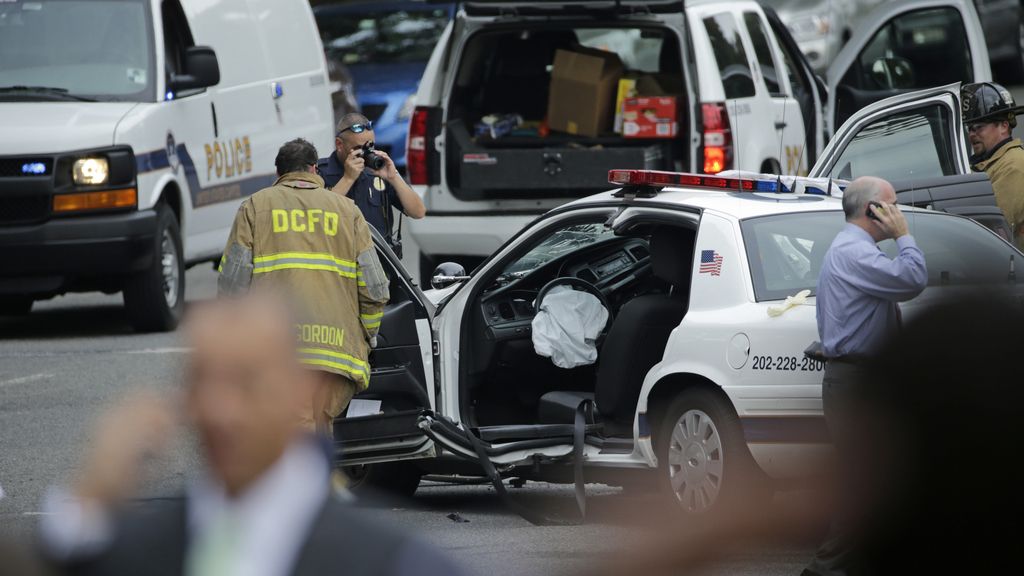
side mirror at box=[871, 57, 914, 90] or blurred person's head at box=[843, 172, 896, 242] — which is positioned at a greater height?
blurred person's head at box=[843, 172, 896, 242]

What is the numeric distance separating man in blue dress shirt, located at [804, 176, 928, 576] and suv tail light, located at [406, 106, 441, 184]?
5.40 metres

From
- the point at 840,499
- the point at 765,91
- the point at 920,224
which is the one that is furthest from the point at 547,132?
the point at 840,499

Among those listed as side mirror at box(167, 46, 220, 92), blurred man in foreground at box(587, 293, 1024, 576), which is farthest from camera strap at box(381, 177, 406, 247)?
blurred man in foreground at box(587, 293, 1024, 576)

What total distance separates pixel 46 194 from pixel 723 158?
4.29 metres

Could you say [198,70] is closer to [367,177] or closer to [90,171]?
[90,171]

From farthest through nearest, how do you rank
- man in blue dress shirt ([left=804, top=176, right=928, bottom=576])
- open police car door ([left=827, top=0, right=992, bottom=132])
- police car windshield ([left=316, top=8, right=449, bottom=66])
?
police car windshield ([left=316, top=8, right=449, bottom=66]), open police car door ([left=827, top=0, right=992, bottom=132]), man in blue dress shirt ([left=804, top=176, right=928, bottom=576])

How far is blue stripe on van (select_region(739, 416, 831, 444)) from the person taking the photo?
643cm

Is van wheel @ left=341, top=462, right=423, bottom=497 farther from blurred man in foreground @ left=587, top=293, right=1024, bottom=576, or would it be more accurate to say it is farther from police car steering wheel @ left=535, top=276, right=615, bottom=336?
blurred man in foreground @ left=587, top=293, right=1024, bottom=576

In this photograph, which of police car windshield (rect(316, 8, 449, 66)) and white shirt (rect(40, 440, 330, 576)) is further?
police car windshield (rect(316, 8, 449, 66))

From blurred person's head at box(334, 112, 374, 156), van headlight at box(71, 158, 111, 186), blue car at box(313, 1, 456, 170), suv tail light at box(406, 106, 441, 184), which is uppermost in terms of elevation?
blurred person's head at box(334, 112, 374, 156)

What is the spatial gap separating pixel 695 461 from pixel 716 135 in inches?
176

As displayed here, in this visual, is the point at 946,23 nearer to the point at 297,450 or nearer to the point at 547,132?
the point at 547,132

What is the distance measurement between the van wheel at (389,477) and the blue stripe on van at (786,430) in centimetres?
203

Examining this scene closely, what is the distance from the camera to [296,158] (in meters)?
7.17
